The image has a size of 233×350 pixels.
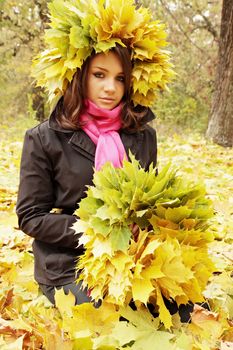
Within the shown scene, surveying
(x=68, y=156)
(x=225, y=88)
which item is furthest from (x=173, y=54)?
(x=68, y=156)

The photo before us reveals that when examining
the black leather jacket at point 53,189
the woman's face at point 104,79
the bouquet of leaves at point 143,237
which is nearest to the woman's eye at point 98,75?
the woman's face at point 104,79

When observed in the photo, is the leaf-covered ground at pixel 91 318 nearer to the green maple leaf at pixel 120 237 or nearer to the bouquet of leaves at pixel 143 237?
the bouquet of leaves at pixel 143 237

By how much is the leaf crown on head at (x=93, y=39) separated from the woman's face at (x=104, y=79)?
6cm

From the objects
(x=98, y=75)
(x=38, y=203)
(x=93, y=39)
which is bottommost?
(x=38, y=203)

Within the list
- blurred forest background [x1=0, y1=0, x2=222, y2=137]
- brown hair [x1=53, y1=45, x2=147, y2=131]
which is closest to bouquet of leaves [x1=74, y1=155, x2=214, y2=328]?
brown hair [x1=53, y1=45, x2=147, y2=131]

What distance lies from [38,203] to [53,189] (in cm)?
12

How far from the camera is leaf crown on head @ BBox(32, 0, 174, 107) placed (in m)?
2.03

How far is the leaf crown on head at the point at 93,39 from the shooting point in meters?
2.03

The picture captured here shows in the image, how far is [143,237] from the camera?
67.9 inches

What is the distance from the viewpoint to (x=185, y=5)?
33.1 ft

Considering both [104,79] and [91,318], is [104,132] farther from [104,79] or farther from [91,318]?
[91,318]

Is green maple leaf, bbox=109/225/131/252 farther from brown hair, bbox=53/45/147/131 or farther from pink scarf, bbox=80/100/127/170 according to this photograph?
brown hair, bbox=53/45/147/131

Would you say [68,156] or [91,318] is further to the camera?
[68,156]

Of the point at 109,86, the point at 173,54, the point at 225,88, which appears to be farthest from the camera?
the point at 173,54
